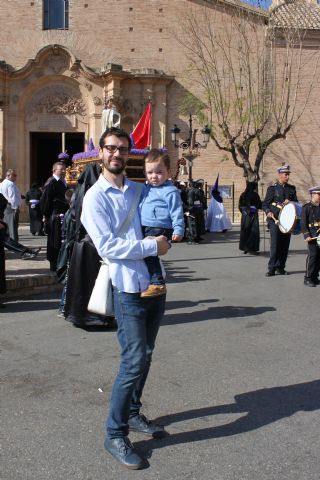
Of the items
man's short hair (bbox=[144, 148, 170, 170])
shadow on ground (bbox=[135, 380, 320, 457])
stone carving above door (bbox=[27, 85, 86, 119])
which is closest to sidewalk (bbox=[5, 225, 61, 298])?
shadow on ground (bbox=[135, 380, 320, 457])

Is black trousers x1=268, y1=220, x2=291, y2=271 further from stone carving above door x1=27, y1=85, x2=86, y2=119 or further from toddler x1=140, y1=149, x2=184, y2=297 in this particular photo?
stone carving above door x1=27, y1=85, x2=86, y2=119

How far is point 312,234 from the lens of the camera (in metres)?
9.83

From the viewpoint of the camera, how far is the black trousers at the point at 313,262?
9727mm

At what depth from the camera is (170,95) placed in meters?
27.2

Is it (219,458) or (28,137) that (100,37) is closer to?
(28,137)

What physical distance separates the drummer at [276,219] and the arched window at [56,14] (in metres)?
19.4

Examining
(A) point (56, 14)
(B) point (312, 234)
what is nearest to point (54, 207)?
(B) point (312, 234)

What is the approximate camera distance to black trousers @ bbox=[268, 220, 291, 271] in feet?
35.4

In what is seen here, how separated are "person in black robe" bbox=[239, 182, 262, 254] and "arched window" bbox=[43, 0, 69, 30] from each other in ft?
54.6

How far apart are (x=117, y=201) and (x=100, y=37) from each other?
25521 mm

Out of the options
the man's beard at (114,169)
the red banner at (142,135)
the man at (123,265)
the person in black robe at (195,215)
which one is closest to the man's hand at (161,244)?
the man at (123,265)

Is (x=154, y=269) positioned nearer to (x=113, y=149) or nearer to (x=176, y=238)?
(x=176, y=238)

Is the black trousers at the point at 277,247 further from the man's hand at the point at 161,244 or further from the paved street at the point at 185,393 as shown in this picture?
the man's hand at the point at 161,244

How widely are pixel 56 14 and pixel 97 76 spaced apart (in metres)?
3.81
